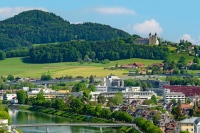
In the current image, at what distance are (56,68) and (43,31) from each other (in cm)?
6435

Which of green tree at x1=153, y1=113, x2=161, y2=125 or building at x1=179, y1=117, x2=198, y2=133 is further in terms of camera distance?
green tree at x1=153, y1=113, x2=161, y2=125

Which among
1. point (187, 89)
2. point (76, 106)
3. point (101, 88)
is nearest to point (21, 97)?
point (101, 88)

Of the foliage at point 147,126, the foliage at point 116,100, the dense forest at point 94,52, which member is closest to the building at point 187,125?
the foliage at point 147,126

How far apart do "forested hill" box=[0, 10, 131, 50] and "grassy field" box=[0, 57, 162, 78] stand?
4054 centimetres

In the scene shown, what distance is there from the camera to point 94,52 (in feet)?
342

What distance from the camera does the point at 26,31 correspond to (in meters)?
157

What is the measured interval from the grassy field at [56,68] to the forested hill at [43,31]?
40.5 metres

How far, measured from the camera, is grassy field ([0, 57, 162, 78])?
86.9 meters

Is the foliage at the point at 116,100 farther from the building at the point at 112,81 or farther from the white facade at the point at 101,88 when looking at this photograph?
the building at the point at 112,81

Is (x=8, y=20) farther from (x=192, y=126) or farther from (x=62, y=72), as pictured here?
(x=192, y=126)

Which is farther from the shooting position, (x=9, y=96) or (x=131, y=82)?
(x=131, y=82)

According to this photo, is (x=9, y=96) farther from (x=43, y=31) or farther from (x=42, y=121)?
(x=43, y=31)

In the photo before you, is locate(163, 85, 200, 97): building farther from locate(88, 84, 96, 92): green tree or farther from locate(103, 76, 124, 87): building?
locate(103, 76, 124, 87): building

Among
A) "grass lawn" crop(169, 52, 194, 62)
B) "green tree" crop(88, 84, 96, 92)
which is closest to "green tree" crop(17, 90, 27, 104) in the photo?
"green tree" crop(88, 84, 96, 92)
